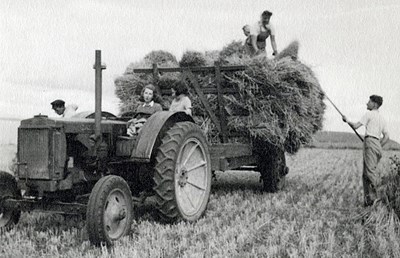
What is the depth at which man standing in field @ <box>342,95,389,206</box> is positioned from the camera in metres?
6.14

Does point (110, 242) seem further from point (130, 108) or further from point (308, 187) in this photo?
point (308, 187)

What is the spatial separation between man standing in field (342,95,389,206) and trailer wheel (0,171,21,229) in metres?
4.33

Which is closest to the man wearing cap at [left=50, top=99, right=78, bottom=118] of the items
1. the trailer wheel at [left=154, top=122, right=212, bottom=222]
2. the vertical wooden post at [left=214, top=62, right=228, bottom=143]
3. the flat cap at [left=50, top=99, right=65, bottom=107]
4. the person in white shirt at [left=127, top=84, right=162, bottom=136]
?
the flat cap at [left=50, top=99, right=65, bottom=107]

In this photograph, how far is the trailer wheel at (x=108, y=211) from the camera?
4.02 m

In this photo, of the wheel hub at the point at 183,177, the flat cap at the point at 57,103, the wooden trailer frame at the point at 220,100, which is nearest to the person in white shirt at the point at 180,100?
the wooden trailer frame at the point at 220,100

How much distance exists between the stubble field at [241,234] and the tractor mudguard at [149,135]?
748 mm

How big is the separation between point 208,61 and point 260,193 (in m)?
2.44

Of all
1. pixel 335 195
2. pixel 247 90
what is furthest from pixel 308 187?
pixel 247 90

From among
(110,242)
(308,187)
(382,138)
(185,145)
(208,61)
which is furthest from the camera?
(308,187)

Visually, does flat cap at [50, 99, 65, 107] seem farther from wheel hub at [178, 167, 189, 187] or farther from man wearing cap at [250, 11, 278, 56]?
man wearing cap at [250, 11, 278, 56]

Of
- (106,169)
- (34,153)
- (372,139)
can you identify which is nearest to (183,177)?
(106,169)

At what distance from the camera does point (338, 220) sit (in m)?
5.45

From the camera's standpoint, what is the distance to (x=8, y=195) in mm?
4777

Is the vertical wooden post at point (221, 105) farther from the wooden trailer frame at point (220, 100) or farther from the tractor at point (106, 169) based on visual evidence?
the tractor at point (106, 169)
